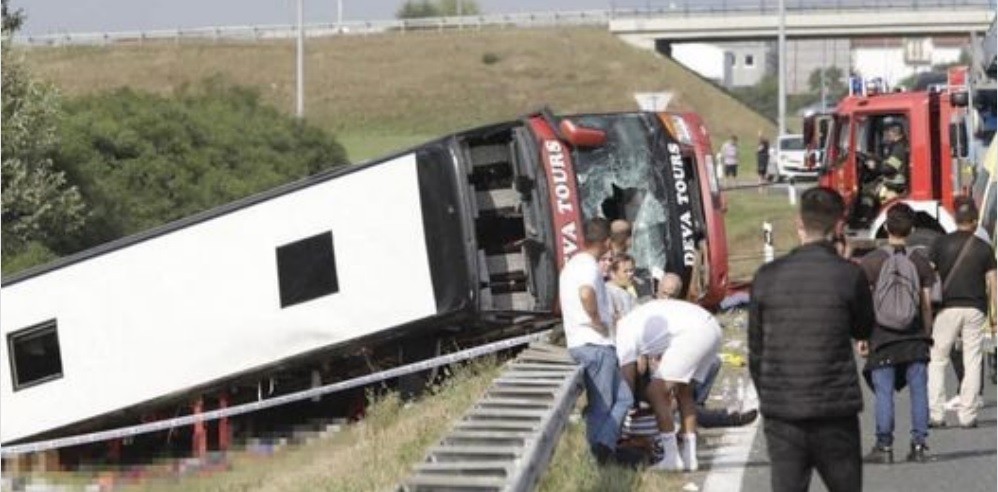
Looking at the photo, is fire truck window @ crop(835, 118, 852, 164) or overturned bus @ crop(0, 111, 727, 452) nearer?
overturned bus @ crop(0, 111, 727, 452)

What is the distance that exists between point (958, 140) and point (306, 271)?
31.9ft

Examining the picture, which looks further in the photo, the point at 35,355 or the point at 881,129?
the point at 881,129

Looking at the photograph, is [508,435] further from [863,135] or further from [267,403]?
[863,135]

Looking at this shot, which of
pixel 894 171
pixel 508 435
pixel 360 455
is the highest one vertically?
pixel 894 171

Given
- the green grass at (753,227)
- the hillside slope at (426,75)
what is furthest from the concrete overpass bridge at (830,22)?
the green grass at (753,227)

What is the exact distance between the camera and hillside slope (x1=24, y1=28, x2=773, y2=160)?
319 feet

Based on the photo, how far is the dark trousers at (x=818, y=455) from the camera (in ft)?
27.6

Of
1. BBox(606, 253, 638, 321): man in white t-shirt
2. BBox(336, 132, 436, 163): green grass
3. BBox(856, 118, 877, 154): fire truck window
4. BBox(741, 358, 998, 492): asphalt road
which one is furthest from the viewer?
BBox(336, 132, 436, 163): green grass

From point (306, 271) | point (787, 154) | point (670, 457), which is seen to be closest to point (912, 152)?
point (306, 271)

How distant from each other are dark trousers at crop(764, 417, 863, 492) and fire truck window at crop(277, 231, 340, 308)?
9.74 meters

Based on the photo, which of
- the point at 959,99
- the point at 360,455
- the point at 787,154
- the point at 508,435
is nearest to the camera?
the point at 508,435

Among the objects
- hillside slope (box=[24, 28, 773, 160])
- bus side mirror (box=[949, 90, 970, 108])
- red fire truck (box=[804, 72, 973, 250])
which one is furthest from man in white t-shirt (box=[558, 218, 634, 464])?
hillside slope (box=[24, 28, 773, 160])

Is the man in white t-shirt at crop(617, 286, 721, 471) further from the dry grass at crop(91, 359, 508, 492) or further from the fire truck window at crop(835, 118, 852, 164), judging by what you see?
the fire truck window at crop(835, 118, 852, 164)

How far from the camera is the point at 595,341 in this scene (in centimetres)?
1172
